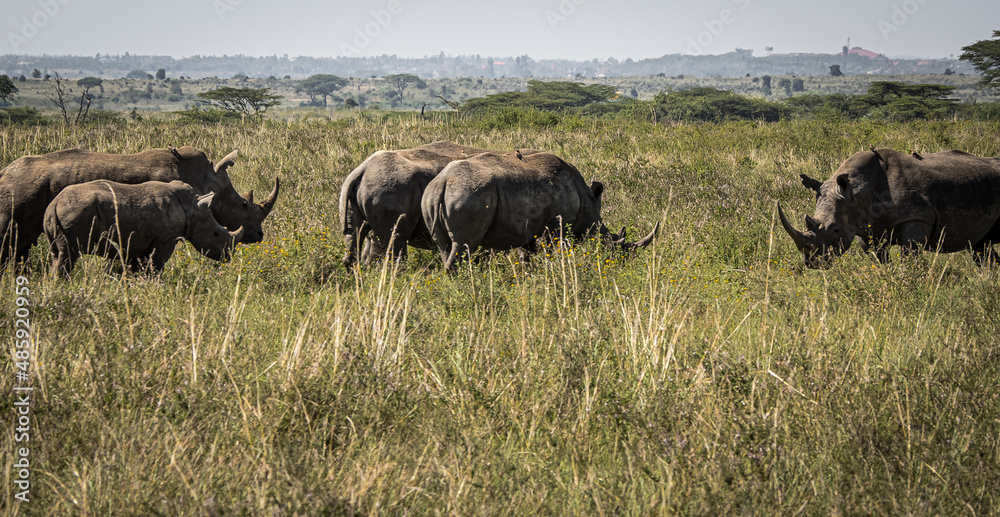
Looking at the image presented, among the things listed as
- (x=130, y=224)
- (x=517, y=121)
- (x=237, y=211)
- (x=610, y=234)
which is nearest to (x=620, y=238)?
(x=610, y=234)

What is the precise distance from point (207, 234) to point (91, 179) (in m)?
1.29

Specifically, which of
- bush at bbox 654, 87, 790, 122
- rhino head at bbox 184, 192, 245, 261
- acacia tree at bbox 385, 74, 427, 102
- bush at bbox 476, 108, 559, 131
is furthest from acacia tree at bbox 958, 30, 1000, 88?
acacia tree at bbox 385, 74, 427, 102

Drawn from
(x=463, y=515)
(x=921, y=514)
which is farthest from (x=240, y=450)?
(x=921, y=514)

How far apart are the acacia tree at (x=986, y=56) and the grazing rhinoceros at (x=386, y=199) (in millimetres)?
56601

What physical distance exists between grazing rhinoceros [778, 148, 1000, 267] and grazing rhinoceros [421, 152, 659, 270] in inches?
77.4

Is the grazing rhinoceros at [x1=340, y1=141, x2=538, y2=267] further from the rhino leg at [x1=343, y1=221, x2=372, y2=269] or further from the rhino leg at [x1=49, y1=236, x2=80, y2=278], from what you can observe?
the rhino leg at [x1=49, y1=236, x2=80, y2=278]

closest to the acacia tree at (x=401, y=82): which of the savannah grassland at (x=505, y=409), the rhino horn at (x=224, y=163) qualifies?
the rhino horn at (x=224, y=163)

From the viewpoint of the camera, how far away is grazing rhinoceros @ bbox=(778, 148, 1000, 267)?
6.99 m

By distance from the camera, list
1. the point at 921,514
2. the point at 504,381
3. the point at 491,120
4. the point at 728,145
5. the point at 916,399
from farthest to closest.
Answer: the point at 491,120
the point at 728,145
the point at 504,381
the point at 916,399
the point at 921,514

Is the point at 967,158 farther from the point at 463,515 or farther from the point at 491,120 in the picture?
the point at 491,120

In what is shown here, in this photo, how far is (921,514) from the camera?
8.30ft

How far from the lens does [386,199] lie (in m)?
7.11

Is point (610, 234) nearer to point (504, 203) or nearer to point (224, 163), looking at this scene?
point (504, 203)

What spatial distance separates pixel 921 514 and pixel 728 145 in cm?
1545
